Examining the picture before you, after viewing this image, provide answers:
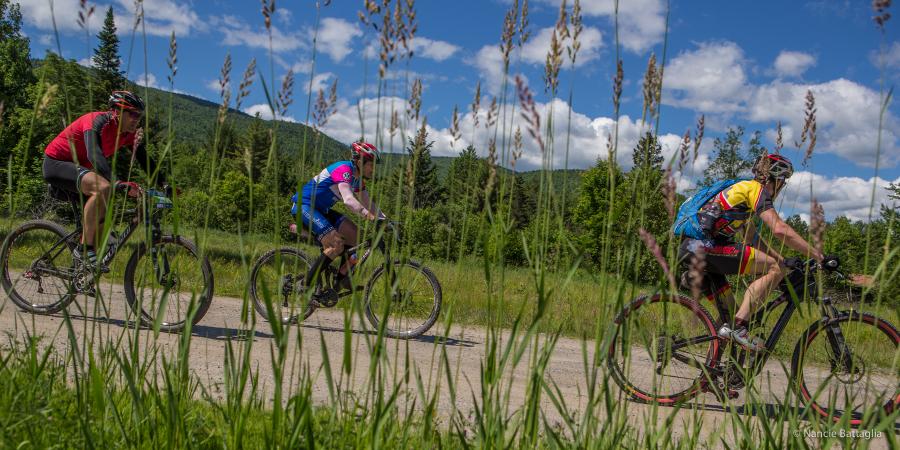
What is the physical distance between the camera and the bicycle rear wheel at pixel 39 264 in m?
5.52

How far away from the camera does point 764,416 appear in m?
1.83

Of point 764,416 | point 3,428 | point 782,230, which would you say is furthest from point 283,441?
point 782,230

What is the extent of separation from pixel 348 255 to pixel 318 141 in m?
4.54

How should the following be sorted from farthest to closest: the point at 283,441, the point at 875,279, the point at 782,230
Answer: the point at 782,230, the point at 875,279, the point at 283,441

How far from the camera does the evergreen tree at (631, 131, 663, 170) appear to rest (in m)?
1.85

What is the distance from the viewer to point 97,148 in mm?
4457

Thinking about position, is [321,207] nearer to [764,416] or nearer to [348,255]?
[348,255]

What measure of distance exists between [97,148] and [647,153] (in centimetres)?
431

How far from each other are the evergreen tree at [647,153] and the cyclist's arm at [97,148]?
10.8 feet

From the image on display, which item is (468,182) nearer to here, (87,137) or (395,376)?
(395,376)

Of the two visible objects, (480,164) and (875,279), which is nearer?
(875,279)

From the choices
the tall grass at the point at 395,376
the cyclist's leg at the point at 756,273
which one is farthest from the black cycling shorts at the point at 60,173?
the cyclist's leg at the point at 756,273

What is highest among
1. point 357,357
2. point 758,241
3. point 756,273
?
point 758,241

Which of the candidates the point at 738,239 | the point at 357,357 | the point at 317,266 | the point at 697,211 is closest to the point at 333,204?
the point at 357,357
